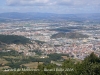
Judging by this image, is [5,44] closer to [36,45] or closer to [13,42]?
[13,42]

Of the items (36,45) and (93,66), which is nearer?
(93,66)

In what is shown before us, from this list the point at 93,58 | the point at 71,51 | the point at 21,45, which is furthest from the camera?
the point at 21,45

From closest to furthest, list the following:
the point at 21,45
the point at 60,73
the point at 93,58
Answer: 1. the point at 60,73
2. the point at 93,58
3. the point at 21,45

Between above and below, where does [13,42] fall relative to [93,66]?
below

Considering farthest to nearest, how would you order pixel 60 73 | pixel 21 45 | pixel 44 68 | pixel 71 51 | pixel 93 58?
1. pixel 21 45
2. pixel 71 51
3. pixel 93 58
4. pixel 44 68
5. pixel 60 73

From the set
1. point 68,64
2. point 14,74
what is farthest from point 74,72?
point 14,74

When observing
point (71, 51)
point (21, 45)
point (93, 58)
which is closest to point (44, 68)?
point (93, 58)

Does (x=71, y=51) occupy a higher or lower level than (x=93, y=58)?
lower

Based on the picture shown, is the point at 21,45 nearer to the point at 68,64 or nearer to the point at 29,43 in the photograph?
the point at 29,43

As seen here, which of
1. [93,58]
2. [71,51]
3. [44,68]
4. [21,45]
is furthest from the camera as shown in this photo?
[21,45]
